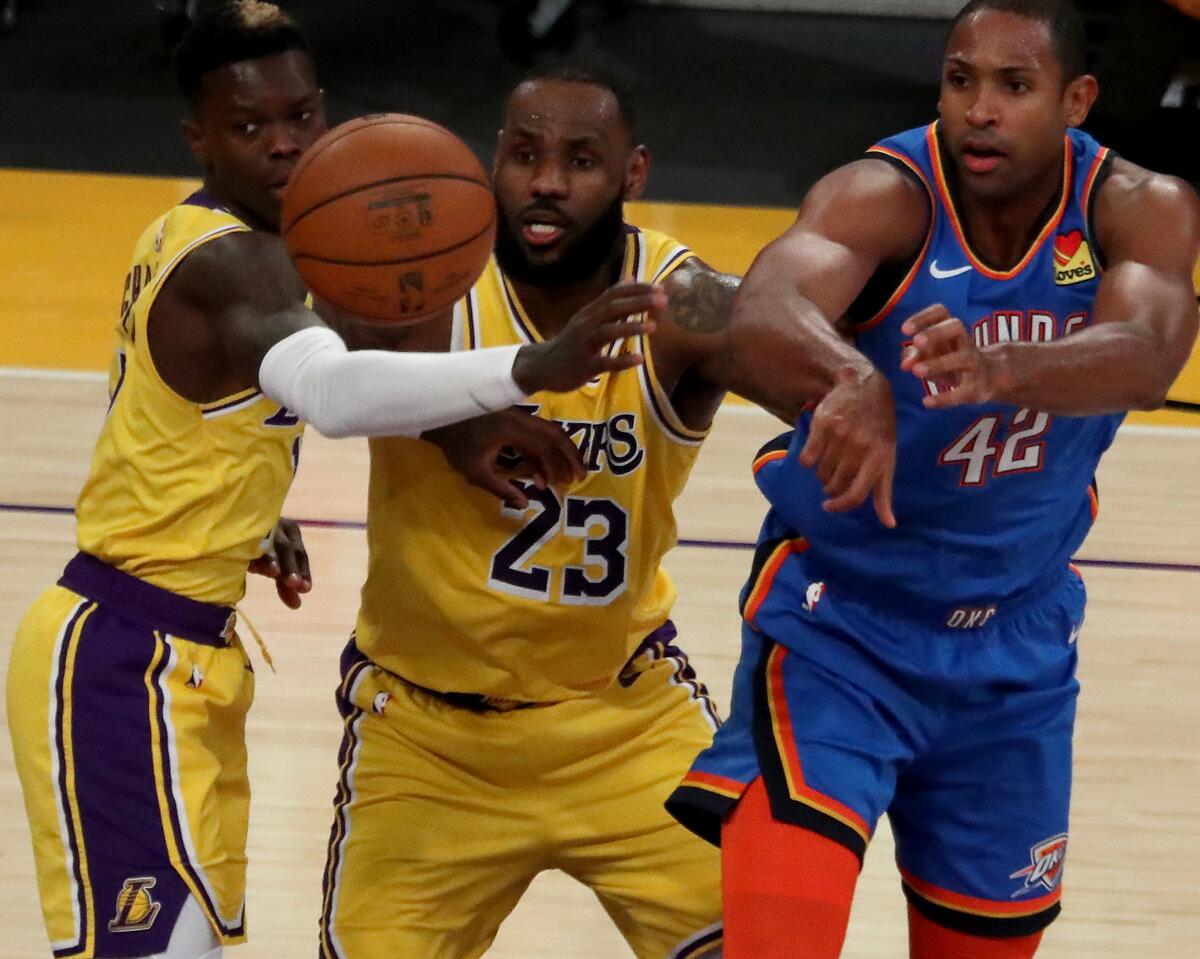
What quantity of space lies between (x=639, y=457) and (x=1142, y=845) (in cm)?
227

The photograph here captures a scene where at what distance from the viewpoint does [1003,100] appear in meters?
3.27

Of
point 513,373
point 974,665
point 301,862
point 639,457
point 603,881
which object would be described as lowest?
point 301,862

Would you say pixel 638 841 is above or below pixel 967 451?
below

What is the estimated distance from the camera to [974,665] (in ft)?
11.4

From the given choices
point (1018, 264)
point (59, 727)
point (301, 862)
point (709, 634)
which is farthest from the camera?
point (709, 634)

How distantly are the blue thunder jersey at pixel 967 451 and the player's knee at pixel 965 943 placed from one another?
0.65 metres

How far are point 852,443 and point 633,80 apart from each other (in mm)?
9740

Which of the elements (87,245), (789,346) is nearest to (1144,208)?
(789,346)

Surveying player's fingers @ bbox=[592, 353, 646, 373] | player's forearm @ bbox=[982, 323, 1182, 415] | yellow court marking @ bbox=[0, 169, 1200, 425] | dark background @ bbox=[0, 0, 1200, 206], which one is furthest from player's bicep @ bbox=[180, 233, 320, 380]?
dark background @ bbox=[0, 0, 1200, 206]

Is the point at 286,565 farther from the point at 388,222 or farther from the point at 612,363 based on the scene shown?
the point at 612,363

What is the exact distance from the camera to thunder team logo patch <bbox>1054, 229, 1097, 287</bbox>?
11.0 feet

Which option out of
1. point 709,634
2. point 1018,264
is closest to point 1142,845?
point 709,634

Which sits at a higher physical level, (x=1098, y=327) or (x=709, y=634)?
(x=1098, y=327)

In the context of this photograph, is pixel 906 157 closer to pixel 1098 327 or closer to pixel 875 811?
pixel 1098 327
